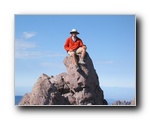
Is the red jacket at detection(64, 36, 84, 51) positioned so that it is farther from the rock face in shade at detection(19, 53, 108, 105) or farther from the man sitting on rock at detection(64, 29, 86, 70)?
the rock face in shade at detection(19, 53, 108, 105)

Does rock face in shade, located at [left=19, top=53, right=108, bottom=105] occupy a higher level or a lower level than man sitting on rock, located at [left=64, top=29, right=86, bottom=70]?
lower

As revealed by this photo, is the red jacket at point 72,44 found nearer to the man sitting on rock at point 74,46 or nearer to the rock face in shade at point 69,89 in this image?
the man sitting on rock at point 74,46

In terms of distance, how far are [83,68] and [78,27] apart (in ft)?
1.89

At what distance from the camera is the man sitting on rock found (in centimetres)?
815

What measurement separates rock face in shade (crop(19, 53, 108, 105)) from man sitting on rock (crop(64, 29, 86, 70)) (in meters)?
0.06

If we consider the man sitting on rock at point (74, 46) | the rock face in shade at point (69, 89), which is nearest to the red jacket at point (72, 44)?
the man sitting on rock at point (74, 46)

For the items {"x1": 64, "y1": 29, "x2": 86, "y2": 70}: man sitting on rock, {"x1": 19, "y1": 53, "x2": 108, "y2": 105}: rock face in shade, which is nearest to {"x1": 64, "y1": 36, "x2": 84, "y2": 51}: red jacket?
{"x1": 64, "y1": 29, "x2": 86, "y2": 70}: man sitting on rock

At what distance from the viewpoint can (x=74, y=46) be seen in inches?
323

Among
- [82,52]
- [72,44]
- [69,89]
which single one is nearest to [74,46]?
[72,44]

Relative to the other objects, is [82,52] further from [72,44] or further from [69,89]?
[69,89]

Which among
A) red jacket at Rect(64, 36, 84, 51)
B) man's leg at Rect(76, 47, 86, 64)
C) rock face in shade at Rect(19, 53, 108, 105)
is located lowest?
rock face in shade at Rect(19, 53, 108, 105)

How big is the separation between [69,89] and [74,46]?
0.61 metres
